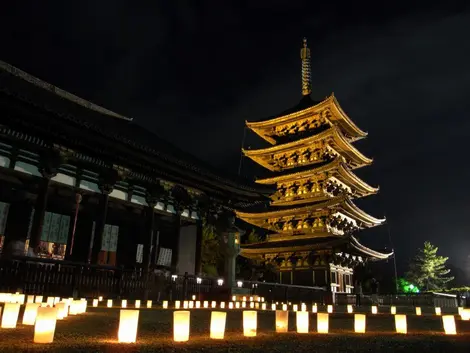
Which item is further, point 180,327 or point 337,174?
point 337,174

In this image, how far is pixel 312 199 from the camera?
73.0ft

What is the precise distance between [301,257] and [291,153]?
744cm

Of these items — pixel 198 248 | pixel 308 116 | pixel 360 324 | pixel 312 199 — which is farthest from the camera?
pixel 308 116

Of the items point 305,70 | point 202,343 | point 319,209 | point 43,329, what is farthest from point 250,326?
point 305,70

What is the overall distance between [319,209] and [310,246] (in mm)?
2444

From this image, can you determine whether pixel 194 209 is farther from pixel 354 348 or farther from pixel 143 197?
pixel 354 348

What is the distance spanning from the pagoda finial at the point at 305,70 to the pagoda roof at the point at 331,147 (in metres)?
5.33

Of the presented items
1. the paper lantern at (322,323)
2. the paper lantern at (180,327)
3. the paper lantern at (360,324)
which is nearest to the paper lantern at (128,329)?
the paper lantern at (180,327)

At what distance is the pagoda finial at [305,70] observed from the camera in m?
27.3

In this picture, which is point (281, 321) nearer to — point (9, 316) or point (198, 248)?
point (9, 316)

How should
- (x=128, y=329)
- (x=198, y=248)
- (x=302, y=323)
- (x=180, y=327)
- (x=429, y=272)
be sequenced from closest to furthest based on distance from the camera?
(x=128, y=329)
(x=180, y=327)
(x=302, y=323)
(x=198, y=248)
(x=429, y=272)

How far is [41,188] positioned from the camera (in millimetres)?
12125

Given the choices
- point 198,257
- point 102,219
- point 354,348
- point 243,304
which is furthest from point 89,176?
point 354,348

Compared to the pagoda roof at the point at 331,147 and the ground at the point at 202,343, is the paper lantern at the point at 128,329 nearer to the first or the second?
the ground at the point at 202,343
